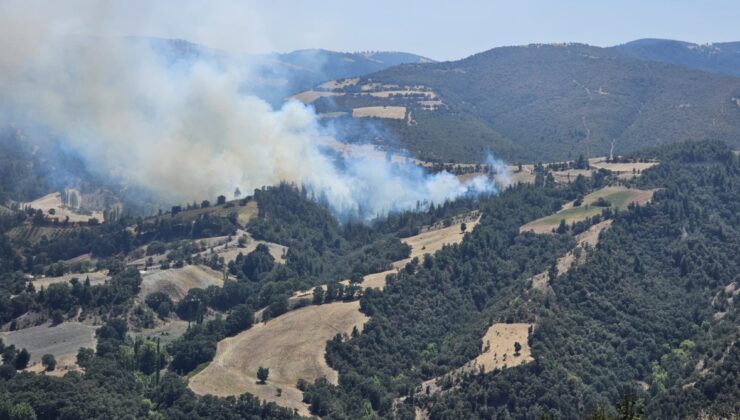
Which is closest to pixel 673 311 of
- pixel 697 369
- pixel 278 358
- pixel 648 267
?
pixel 648 267

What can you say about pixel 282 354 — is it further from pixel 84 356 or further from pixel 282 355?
pixel 84 356

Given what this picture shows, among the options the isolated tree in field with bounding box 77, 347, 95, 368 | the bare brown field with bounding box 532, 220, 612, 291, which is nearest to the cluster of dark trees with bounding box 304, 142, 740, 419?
the bare brown field with bounding box 532, 220, 612, 291

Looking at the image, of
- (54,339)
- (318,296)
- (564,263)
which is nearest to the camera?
(54,339)

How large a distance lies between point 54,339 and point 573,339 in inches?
3375

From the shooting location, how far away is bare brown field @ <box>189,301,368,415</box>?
151 m

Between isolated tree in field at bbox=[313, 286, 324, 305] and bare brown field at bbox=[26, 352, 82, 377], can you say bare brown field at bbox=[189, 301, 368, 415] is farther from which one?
bare brown field at bbox=[26, 352, 82, 377]

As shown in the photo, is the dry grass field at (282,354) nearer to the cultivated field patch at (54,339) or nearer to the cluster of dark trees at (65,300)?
the cultivated field patch at (54,339)

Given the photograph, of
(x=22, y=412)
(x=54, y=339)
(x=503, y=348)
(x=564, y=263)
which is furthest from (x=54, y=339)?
(x=564, y=263)

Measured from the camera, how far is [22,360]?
16000cm

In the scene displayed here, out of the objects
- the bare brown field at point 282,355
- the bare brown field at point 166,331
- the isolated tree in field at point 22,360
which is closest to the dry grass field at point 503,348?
the bare brown field at point 282,355

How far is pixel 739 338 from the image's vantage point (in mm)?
137000

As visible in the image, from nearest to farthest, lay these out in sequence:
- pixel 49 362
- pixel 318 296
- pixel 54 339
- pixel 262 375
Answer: pixel 262 375, pixel 49 362, pixel 54 339, pixel 318 296

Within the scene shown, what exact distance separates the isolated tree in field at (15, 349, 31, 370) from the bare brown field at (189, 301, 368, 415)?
1056 inches

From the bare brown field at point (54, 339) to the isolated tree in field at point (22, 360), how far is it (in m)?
2.46
